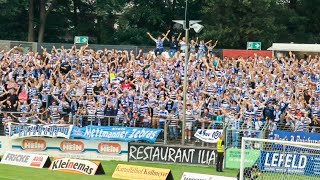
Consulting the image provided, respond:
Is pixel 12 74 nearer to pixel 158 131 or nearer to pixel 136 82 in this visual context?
pixel 136 82

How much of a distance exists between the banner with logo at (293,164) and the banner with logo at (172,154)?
7063mm

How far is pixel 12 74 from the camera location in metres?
37.1

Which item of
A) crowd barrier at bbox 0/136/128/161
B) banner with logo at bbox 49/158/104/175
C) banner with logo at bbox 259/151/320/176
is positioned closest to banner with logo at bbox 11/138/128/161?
crowd barrier at bbox 0/136/128/161

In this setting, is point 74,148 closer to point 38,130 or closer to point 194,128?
point 38,130

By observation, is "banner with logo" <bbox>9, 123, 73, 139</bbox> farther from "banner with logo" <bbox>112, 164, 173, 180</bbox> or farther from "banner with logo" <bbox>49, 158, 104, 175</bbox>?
"banner with logo" <bbox>112, 164, 173, 180</bbox>

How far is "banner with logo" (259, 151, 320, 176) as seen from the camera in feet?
81.0

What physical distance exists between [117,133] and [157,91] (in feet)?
8.79

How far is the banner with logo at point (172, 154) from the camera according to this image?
32.7 meters

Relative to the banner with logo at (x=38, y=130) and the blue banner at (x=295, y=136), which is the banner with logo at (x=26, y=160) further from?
the blue banner at (x=295, y=136)

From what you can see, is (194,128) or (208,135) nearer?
(208,135)

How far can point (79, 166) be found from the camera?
29.2 meters

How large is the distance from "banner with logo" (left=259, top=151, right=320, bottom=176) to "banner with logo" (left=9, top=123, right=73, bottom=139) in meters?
11.6

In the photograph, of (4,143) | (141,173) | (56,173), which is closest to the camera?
(141,173)

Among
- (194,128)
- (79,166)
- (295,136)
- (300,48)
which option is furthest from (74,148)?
(300,48)
